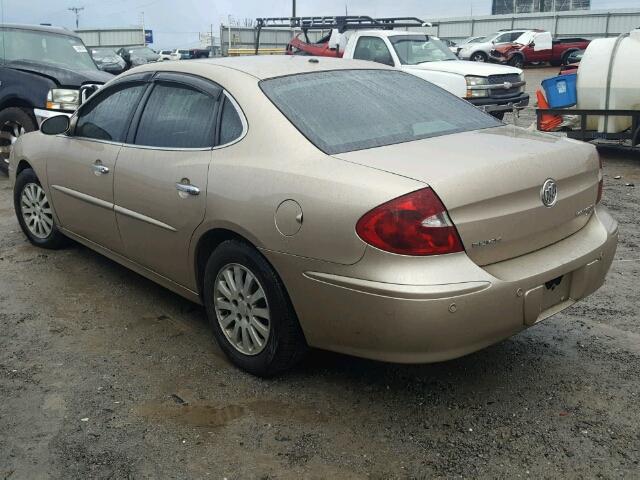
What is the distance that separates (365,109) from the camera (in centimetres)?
371

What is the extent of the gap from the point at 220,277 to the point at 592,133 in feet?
25.5

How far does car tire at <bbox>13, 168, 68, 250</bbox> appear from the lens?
18.4 ft

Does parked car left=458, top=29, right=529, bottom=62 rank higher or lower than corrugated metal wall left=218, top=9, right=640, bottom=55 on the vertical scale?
lower

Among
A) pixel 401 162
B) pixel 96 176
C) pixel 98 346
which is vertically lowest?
pixel 98 346

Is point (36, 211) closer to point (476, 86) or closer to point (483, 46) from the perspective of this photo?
point (476, 86)

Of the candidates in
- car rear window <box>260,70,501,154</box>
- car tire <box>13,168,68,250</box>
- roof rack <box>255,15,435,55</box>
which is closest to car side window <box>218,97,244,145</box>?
car rear window <box>260,70,501,154</box>

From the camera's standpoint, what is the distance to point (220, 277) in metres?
3.64

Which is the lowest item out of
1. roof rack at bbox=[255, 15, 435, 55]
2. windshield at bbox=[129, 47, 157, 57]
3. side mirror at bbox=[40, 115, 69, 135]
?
side mirror at bbox=[40, 115, 69, 135]

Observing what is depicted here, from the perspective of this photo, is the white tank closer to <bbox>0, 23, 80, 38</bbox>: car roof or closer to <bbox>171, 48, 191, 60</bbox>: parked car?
<bbox>0, 23, 80, 38</bbox>: car roof

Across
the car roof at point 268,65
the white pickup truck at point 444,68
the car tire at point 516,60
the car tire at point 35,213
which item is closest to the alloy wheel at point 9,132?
the car tire at point 35,213

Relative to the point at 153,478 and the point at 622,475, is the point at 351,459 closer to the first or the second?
the point at 153,478

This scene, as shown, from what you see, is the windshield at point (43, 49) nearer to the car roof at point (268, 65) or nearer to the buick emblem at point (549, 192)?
the car roof at point (268, 65)

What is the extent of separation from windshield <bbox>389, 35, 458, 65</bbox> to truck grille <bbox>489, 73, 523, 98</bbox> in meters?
1.29

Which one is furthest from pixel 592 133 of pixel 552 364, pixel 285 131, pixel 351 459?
pixel 351 459
